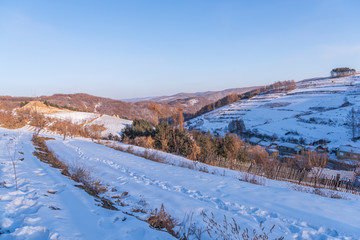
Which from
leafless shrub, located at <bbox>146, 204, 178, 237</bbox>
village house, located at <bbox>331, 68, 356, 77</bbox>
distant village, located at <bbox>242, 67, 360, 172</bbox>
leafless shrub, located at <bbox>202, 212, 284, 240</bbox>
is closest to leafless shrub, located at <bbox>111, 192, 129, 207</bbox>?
leafless shrub, located at <bbox>146, 204, 178, 237</bbox>

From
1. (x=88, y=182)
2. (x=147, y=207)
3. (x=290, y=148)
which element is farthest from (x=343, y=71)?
(x=88, y=182)

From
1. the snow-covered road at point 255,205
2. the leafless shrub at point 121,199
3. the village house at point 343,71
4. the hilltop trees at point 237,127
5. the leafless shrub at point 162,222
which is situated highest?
the village house at point 343,71

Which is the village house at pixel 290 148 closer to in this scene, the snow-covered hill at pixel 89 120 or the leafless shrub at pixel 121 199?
the snow-covered hill at pixel 89 120

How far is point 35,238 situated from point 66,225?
1.50 feet

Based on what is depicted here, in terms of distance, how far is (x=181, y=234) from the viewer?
123 inches

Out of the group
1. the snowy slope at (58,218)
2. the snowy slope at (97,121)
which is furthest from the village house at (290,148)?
the snowy slope at (58,218)

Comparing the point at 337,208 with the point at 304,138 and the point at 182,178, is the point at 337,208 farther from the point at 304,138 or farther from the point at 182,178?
the point at 304,138

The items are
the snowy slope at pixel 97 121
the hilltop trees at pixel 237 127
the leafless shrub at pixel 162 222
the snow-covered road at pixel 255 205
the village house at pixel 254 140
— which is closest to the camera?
the leafless shrub at pixel 162 222

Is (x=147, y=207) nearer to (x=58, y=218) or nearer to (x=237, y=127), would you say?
(x=58, y=218)

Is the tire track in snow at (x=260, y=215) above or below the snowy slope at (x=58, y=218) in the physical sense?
below

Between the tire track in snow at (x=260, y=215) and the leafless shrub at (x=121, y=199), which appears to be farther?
A: the leafless shrub at (x=121, y=199)

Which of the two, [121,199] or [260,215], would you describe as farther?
[121,199]

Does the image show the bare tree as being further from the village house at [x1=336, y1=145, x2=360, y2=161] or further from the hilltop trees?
the hilltop trees

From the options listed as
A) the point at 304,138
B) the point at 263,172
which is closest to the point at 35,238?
the point at 263,172
